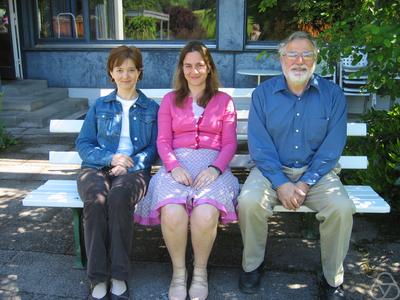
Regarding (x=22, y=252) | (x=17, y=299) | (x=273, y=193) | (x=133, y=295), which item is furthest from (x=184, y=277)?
(x=22, y=252)

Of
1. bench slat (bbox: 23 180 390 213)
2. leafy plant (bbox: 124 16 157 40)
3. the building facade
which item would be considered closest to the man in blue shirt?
bench slat (bbox: 23 180 390 213)

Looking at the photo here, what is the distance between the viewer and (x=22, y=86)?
845cm

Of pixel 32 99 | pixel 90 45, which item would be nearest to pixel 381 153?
pixel 32 99

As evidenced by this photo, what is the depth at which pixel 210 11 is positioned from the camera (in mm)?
8484

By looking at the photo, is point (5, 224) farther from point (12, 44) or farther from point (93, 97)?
point (12, 44)

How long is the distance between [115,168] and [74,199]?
1.06 feet

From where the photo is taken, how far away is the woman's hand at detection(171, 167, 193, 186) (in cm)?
290

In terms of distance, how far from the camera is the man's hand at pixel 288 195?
2809 mm

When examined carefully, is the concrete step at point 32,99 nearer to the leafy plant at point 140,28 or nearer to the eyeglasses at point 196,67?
the leafy plant at point 140,28

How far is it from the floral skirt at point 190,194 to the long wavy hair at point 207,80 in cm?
39

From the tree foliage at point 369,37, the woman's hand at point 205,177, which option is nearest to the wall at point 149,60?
the tree foliage at point 369,37

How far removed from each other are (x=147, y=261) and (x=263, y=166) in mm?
1025

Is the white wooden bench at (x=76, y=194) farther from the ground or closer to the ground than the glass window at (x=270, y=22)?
closer to the ground

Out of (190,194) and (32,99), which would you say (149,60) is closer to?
(32,99)
